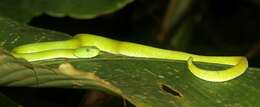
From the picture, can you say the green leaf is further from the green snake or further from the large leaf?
the large leaf

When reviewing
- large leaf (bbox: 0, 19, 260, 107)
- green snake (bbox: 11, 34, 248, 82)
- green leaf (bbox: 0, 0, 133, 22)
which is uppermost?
green leaf (bbox: 0, 0, 133, 22)

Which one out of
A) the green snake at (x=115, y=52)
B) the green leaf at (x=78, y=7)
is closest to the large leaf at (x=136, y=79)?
the green snake at (x=115, y=52)

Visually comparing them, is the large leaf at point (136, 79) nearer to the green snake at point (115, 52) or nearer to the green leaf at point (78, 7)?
the green snake at point (115, 52)

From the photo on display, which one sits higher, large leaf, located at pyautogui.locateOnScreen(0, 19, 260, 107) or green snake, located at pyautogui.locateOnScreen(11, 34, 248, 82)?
green snake, located at pyautogui.locateOnScreen(11, 34, 248, 82)

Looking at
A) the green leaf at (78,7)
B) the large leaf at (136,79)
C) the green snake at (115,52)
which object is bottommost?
the large leaf at (136,79)

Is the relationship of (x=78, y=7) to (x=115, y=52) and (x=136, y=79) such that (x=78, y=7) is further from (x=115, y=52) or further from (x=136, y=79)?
(x=136, y=79)

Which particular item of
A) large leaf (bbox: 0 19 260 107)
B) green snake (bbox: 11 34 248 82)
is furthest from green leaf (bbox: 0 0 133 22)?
large leaf (bbox: 0 19 260 107)

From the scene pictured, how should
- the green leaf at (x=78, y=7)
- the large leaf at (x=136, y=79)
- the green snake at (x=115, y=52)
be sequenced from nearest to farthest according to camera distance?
the large leaf at (x=136, y=79) < the green snake at (x=115, y=52) < the green leaf at (x=78, y=7)

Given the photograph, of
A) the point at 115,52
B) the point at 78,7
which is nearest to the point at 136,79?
the point at 115,52
